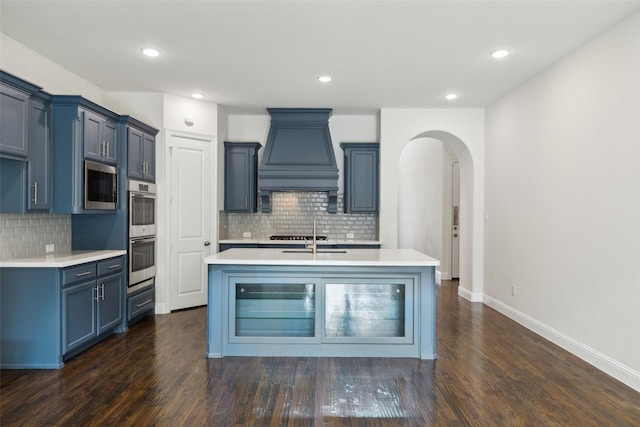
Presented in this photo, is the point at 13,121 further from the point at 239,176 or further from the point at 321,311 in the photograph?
the point at 239,176

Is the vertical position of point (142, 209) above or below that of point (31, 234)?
above

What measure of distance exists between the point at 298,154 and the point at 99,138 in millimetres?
2790

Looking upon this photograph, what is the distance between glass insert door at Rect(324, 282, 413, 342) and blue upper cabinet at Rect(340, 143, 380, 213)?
2621 mm

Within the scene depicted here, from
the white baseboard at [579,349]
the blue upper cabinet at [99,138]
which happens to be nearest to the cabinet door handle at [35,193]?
the blue upper cabinet at [99,138]

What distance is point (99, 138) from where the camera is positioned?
4.18 meters

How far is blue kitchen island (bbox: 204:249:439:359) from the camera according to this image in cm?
370

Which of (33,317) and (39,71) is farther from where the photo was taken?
(39,71)

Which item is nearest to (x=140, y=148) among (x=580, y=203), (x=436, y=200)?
(x=580, y=203)

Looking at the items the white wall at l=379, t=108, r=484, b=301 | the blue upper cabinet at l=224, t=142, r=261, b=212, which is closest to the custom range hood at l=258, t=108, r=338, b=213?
the blue upper cabinet at l=224, t=142, r=261, b=212

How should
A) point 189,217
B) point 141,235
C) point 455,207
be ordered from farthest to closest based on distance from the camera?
point 455,207
point 189,217
point 141,235

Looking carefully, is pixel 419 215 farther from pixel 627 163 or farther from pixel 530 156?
pixel 627 163

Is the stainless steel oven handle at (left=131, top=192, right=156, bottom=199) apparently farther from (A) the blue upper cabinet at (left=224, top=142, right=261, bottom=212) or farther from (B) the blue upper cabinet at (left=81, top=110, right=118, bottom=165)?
(A) the blue upper cabinet at (left=224, top=142, right=261, bottom=212)

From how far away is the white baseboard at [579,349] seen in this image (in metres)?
A: 3.15

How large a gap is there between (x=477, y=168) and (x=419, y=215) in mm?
2787
